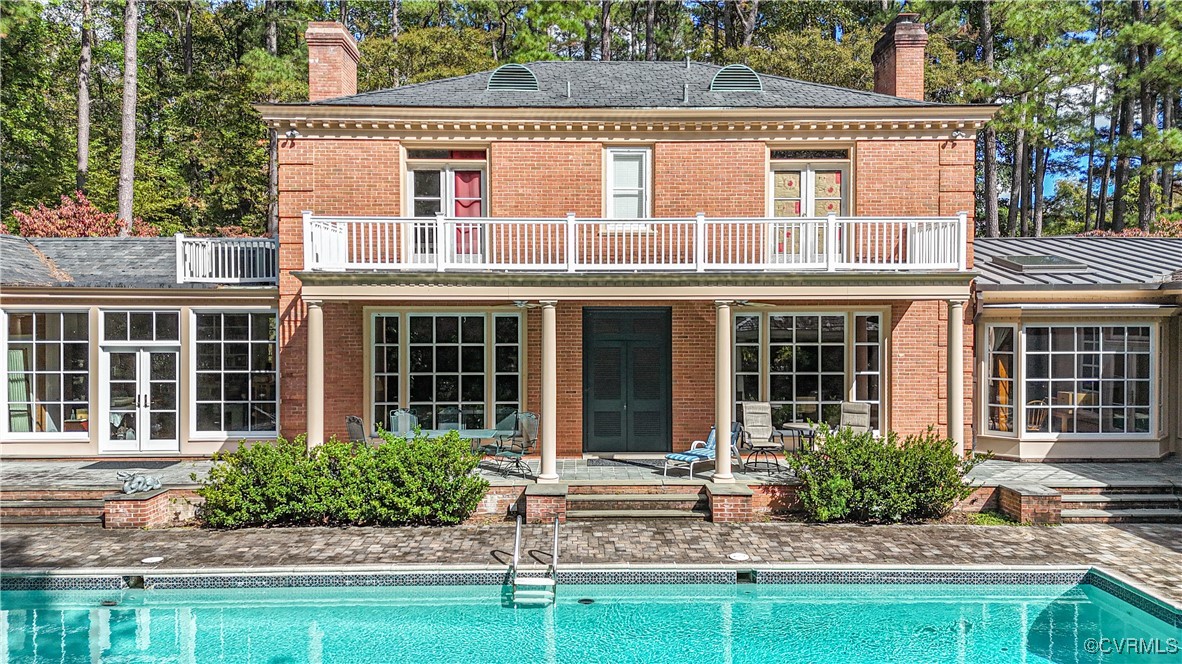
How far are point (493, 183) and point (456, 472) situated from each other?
5552 mm

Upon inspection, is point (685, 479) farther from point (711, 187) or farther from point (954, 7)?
point (954, 7)

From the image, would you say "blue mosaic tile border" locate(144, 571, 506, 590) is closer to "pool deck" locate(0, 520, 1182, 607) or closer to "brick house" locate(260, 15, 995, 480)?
"pool deck" locate(0, 520, 1182, 607)

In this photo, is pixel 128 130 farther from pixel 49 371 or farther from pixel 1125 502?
pixel 1125 502

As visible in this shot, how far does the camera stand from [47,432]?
12609 mm

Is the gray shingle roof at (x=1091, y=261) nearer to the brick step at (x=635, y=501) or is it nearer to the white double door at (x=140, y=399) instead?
the brick step at (x=635, y=501)

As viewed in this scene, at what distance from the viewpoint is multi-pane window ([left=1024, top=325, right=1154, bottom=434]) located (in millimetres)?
12438

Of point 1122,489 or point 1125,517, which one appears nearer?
point 1125,517

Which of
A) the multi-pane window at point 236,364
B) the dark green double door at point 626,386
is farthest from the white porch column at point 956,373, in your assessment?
the multi-pane window at point 236,364

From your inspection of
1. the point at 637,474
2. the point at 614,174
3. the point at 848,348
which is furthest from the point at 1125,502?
the point at 614,174

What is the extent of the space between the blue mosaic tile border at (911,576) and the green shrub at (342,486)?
4.43 metres

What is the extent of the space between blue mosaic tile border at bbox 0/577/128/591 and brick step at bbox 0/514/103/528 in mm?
1980

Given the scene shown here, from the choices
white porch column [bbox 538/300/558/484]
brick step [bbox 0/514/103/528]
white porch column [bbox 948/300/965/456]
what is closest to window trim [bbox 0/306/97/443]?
brick step [bbox 0/514/103/528]

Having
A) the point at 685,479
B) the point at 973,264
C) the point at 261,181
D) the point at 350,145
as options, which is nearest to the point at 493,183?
the point at 350,145

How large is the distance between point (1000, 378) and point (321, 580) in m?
12.1
